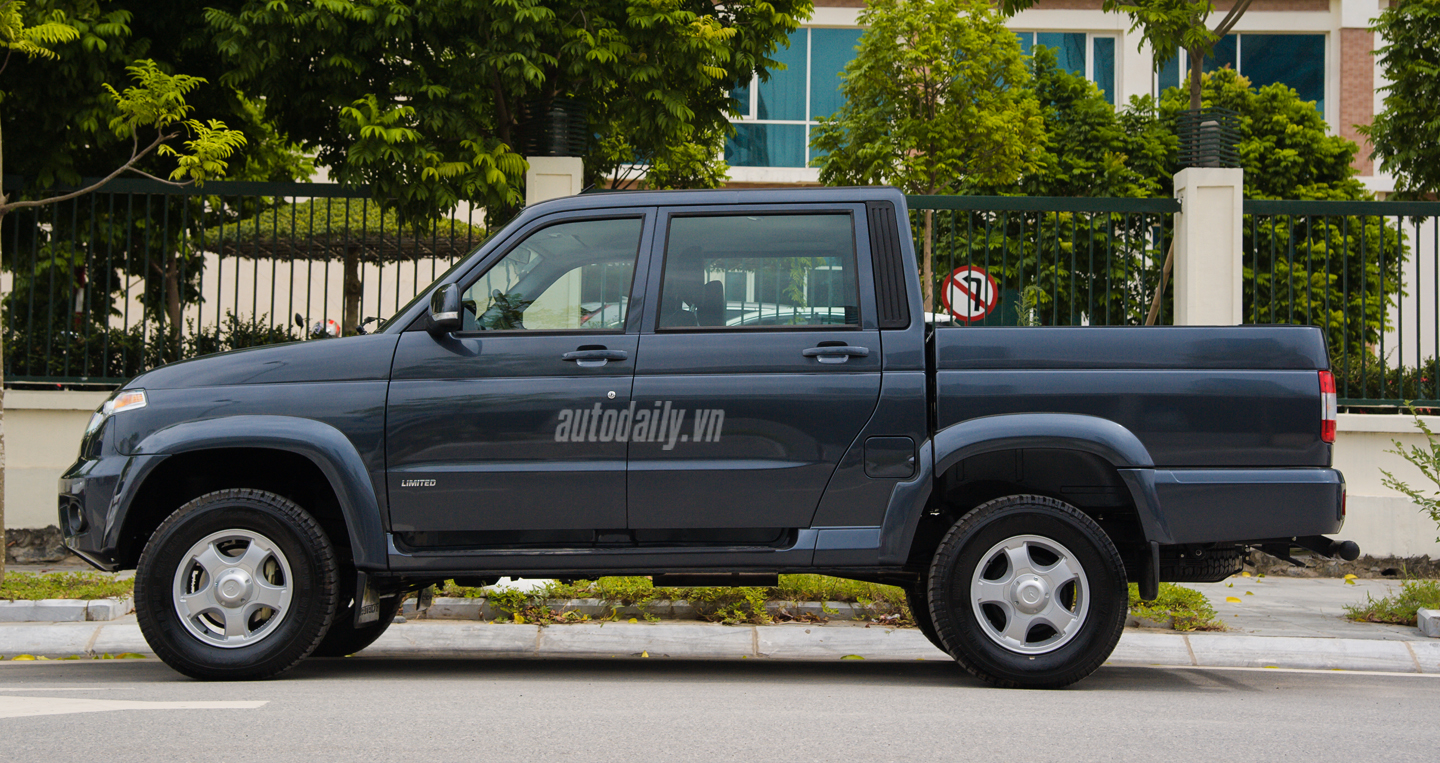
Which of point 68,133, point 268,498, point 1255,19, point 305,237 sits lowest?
point 268,498

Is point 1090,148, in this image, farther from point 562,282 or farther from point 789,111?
point 562,282

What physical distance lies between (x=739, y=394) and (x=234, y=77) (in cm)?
596

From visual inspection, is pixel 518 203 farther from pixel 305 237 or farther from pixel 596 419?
pixel 596 419

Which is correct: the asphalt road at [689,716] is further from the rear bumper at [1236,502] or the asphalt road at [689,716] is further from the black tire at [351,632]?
the rear bumper at [1236,502]

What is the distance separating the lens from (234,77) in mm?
9344

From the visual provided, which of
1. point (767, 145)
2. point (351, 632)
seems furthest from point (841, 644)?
point (767, 145)

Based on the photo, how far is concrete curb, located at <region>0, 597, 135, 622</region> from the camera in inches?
277

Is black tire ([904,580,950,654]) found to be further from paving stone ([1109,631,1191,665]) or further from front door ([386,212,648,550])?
front door ([386,212,648,550])

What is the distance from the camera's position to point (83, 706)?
15.8ft

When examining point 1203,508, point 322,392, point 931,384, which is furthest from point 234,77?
point 1203,508

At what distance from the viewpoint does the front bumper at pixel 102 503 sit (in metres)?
5.33

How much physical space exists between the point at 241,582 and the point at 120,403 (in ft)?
3.17

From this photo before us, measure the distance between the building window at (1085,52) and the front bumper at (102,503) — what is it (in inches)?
1073

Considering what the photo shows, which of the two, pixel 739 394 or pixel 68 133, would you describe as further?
pixel 68 133
